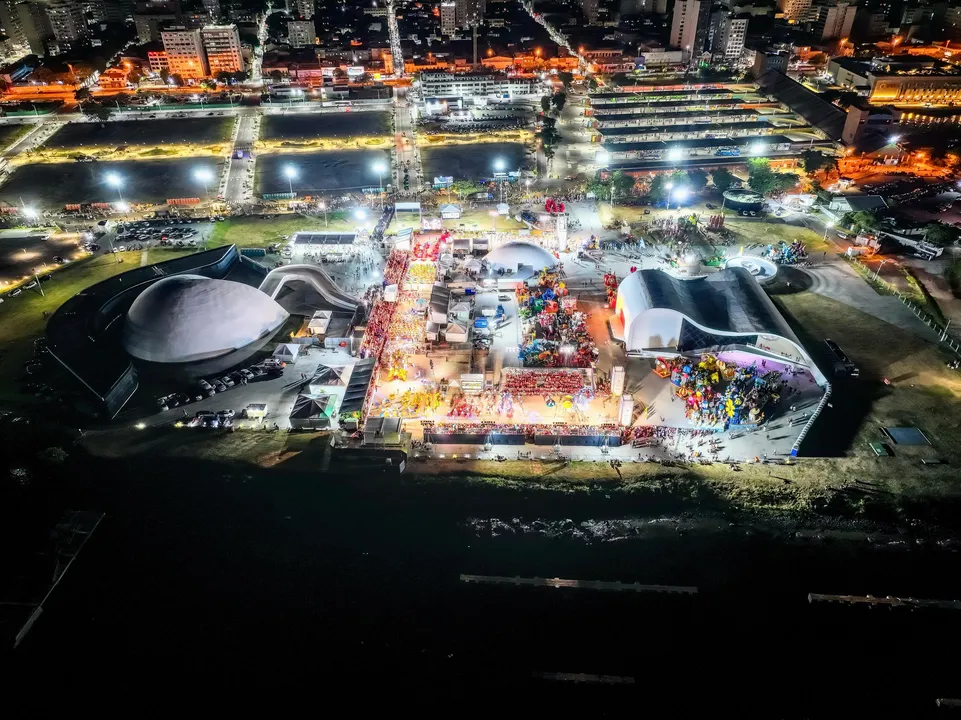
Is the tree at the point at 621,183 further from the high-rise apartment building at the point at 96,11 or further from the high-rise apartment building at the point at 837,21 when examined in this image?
the high-rise apartment building at the point at 96,11

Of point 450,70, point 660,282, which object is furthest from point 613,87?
point 660,282

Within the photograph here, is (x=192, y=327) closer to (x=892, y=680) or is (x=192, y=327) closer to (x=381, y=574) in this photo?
(x=381, y=574)

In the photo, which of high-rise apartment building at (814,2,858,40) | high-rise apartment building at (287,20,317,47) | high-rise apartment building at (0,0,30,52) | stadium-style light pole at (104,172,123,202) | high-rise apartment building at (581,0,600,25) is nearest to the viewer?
stadium-style light pole at (104,172,123,202)

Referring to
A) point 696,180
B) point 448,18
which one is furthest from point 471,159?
point 448,18

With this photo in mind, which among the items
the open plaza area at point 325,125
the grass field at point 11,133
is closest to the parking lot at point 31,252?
the grass field at point 11,133

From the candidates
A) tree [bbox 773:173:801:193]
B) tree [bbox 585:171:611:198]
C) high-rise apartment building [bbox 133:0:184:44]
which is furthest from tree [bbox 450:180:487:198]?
high-rise apartment building [bbox 133:0:184:44]

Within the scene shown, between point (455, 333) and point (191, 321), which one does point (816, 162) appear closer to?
point (455, 333)

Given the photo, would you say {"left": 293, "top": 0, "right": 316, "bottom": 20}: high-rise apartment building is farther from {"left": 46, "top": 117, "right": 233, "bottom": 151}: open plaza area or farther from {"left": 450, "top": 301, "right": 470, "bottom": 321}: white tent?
{"left": 450, "top": 301, "right": 470, "bottom": 321}: white tent
